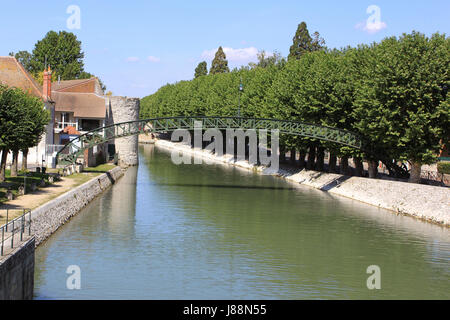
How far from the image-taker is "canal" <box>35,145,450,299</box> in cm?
2434

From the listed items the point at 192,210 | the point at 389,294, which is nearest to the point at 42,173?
the point at 192,210

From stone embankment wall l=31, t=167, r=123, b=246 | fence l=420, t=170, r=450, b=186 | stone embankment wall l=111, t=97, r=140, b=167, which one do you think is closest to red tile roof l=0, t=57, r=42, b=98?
stone embankment wall l=111, t=97, r=140, b=167

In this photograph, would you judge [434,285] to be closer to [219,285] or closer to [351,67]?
[219,285]

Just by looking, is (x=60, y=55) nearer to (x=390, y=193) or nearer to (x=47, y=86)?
(x=47, y=86)

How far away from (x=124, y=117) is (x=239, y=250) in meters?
49.8

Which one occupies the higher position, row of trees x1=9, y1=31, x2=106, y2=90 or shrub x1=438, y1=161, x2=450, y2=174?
row of trees x1=9, y1=31, x2=106, y2=90

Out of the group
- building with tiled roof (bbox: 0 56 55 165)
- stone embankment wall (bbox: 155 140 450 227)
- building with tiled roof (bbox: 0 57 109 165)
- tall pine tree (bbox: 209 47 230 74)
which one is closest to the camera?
stone embankment wall (bbox: 155 140 450 227)

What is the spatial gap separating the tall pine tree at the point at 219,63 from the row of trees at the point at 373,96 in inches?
2983

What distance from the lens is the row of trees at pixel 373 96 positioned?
4494 centimetres

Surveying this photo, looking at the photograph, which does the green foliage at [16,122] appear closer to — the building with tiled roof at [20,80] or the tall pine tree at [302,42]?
the building with tiled roof at [20,80]

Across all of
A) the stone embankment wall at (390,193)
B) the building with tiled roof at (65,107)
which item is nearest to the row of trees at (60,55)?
the building with tiled roof at (65,107)

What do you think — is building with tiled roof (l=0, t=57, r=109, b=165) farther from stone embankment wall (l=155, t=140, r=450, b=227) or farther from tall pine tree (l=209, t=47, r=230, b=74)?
tall pine tree (l=209, t=47, r=230, b=74)

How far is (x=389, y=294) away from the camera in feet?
80.5

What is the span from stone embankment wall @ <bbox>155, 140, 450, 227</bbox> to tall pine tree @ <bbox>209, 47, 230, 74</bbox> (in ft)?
291
